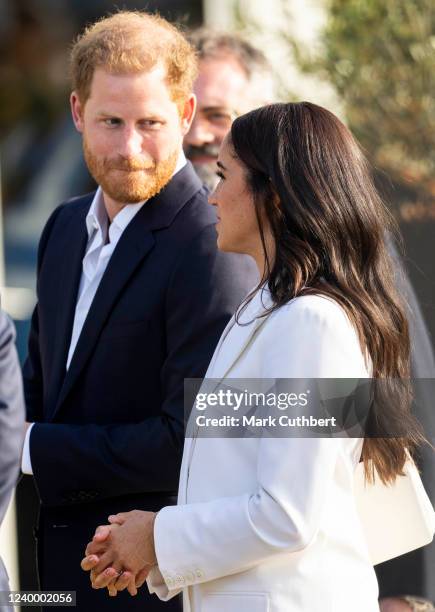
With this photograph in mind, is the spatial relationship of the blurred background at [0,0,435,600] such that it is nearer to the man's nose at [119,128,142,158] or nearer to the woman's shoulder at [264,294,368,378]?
the man's nose at [119,128,142,158]

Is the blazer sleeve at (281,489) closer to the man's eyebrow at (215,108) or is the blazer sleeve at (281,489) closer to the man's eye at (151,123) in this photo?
the man's eye at (151,123)

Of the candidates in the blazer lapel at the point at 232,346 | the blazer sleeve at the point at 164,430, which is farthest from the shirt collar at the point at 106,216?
the blazer lapel at the point at 232,346

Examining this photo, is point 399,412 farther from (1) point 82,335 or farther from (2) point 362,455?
(1) point 82,335

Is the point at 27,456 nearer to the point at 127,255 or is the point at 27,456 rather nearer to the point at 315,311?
the point at 127,255

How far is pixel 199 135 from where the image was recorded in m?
4.00

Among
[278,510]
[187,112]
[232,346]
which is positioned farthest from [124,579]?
[187,112]

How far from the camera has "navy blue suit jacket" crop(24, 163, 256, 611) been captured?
2.81 meters

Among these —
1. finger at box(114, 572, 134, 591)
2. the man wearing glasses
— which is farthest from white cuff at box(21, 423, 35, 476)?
the man wearing glasses

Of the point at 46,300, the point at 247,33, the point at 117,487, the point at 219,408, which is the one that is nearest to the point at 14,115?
the point at 247,33

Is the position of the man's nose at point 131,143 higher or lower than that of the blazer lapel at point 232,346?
higher

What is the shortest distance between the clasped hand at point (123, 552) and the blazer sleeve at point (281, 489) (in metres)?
0.09

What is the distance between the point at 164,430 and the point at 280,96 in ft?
12.8

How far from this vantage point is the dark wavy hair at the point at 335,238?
2.20m

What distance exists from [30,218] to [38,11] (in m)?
1.46
